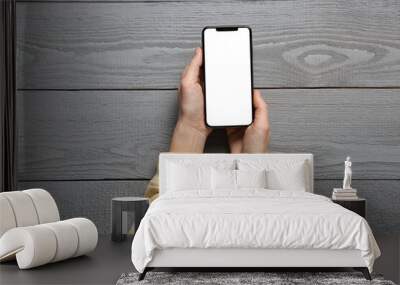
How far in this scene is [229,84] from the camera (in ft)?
17.9

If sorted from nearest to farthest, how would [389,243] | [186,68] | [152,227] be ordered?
[152,227]
[389,243]
[186,68]

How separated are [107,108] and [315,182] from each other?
177 centimetres

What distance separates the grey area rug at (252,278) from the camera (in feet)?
12.3

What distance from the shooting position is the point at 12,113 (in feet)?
17.7

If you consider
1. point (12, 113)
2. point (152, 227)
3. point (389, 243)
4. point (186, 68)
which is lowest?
point (389, 243)

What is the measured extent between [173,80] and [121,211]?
116 cm

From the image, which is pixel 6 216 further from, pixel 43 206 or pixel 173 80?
pixel 173 80

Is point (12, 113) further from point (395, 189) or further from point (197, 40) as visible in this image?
point (395, 189)

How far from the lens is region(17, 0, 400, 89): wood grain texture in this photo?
5621 mm

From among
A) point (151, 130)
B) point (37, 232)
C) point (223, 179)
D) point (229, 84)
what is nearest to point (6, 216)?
point (37, 232)

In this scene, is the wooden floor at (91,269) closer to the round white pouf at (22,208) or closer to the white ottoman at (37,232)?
the white ottoman at (37,232)

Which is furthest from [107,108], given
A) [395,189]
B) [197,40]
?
[395,189]

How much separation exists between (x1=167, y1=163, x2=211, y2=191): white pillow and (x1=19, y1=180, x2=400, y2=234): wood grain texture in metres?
0.57

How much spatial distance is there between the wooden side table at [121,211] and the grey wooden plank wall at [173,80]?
1.60 ft
